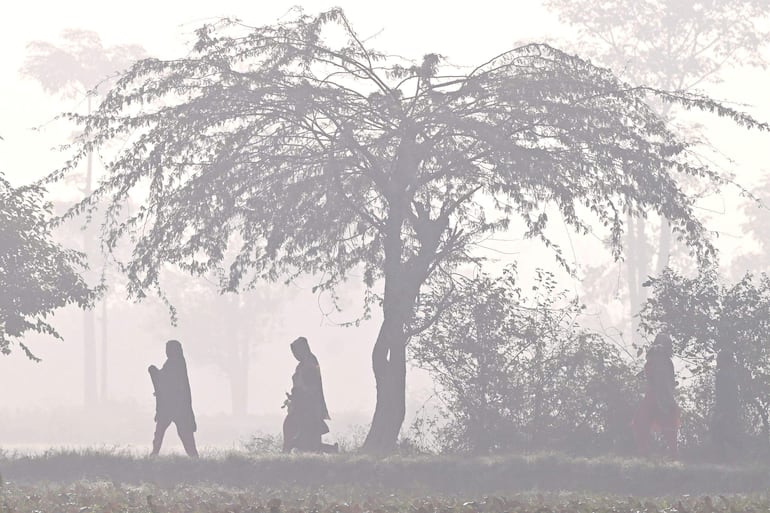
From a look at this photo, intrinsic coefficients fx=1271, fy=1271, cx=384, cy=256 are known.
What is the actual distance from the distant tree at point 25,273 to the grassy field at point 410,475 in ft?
12.9

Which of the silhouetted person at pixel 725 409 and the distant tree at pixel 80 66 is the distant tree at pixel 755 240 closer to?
the distant tree at pixel 80 66

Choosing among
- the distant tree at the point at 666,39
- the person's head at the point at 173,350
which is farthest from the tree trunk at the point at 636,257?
the person's head at the point at 173,350

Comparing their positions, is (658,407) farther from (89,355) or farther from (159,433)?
(89,355)

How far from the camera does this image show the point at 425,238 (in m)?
21.8

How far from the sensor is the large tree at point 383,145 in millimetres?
20609

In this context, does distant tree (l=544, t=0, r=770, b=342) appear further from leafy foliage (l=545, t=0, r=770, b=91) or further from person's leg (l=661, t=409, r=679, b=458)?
person's leg (l=661, t=409, r=679, b=458)

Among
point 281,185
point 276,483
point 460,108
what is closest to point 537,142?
point 460,108

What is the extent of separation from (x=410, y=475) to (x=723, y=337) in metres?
5.54

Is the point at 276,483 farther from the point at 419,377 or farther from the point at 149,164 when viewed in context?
the point at 419,377

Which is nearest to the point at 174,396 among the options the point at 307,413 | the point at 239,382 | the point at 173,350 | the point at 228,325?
the point at 173,350

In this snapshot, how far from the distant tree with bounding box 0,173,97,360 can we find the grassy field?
393 cm

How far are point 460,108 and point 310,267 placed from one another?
4802 millimetres

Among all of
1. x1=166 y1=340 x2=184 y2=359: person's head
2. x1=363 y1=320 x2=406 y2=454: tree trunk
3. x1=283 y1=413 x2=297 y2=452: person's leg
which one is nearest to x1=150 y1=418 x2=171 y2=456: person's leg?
x1=166 y1=340 x2=184 y2=359: person's head

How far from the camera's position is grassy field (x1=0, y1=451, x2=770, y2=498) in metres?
16.5
